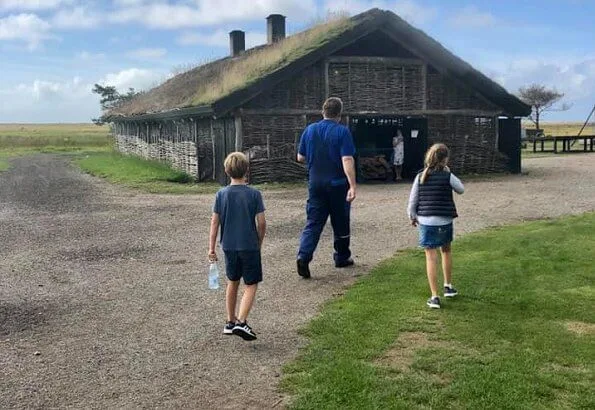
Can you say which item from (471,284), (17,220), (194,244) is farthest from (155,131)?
(471,284)

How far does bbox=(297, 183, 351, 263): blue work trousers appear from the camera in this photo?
775 centimetres

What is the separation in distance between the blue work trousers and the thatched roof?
10.9m

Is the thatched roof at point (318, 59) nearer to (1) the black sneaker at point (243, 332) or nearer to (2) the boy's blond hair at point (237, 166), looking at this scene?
(2) the boy's blond hair at point (237, 166)

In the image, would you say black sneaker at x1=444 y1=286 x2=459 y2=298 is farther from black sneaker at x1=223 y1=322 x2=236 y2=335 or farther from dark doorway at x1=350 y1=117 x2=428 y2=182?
dark doorway at x1=350 y1=117 x2=428 y2=182

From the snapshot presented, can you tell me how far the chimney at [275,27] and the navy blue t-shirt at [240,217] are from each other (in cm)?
2278

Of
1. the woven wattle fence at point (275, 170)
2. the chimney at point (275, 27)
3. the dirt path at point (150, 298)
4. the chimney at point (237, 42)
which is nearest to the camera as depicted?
the dirt path at point (150, 298)

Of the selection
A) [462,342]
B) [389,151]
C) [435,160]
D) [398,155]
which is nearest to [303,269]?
[435,160]

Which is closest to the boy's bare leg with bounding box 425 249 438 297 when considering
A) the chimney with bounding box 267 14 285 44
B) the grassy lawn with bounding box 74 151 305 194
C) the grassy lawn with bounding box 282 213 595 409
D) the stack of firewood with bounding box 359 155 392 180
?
the grassy lawn with bounding box 282 213 595 409

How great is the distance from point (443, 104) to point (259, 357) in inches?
693

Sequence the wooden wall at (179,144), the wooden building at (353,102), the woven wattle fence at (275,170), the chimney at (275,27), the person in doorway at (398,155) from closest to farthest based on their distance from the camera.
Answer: the wooden building at (353,102) → the woven wattle fence at (275,170) → the wooden wall at (179,144) → the person in doorway at (398,155) → the chimney at (275,27)

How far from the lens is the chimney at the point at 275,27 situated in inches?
1089

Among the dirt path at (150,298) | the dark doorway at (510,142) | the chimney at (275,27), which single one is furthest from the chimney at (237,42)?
the dirt path at (150,298)

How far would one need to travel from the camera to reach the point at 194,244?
402 inches

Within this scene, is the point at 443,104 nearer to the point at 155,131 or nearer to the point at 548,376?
the point at 155,131
